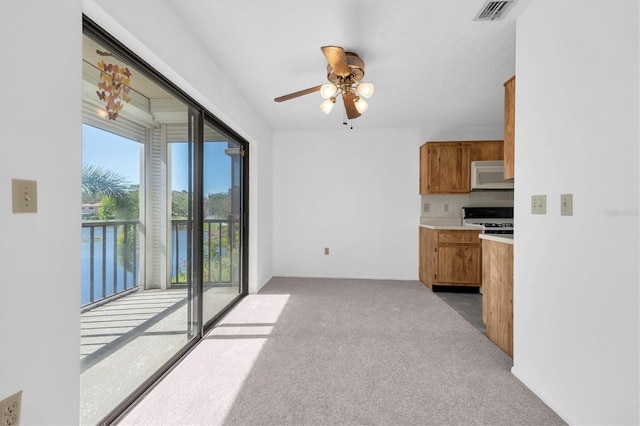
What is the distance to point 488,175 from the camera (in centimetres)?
420

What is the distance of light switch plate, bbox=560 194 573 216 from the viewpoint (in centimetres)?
150

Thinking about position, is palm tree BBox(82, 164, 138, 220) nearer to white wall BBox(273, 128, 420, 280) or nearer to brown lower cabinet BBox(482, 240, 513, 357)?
brown lower cabinet BBox(482, 240, 513, 357)

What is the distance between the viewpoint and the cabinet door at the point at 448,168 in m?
4.30

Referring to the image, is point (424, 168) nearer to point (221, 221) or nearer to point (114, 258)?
point (221, 221)

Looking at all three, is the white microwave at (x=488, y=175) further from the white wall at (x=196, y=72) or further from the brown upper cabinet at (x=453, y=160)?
the white wall at (x=196, y=72)

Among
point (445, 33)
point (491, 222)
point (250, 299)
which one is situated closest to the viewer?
point (445, 33)

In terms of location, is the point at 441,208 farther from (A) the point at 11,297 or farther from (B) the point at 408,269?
(A) the point at 11,297

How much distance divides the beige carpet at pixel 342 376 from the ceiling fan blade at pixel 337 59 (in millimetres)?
2135

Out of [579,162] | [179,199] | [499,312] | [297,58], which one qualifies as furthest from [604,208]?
[179,199]

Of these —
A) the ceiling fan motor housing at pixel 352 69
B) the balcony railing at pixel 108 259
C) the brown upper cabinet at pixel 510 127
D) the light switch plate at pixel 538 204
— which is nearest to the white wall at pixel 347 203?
the ceiling fan motor housing at pixel 352 69

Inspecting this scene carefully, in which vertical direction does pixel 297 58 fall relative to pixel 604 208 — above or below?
above

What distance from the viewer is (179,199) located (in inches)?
88.4

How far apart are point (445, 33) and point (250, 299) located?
331 cm

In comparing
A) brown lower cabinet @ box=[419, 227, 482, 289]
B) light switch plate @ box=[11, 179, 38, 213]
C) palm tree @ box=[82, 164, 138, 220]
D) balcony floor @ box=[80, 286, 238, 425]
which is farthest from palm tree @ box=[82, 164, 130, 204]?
brown lower cabinet @ box=[419, 227, 482, 289]
